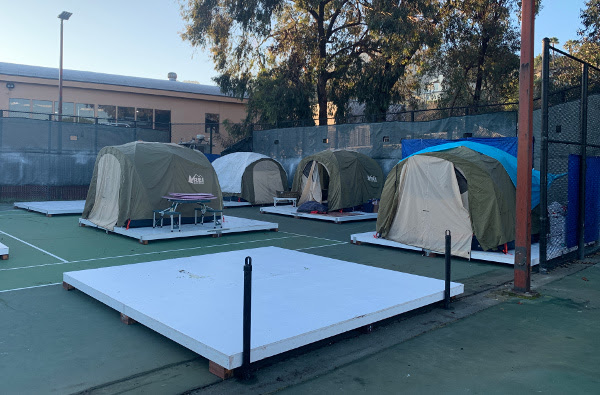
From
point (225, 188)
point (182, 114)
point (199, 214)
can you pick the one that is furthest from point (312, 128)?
point (182, 114)

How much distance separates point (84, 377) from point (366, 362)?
8.33ft

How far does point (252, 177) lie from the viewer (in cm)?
2169

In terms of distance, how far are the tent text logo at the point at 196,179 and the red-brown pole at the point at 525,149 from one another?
899 centimetres

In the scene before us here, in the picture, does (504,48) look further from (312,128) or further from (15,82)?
(15,82)

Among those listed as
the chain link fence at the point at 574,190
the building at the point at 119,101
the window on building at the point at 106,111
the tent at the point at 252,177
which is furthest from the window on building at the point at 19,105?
the chain link fence at the point at 574,190

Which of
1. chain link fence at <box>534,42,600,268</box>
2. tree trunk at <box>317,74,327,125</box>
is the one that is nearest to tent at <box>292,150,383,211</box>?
tree trunk at <box>317,74,327,125</box>

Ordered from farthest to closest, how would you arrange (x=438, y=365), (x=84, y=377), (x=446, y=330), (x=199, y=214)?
(x=199, y=214) < (x=446, y=330) < (x=438, y=365) < (x=84, y=377)

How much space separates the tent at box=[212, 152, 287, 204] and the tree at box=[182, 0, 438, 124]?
4.13 m

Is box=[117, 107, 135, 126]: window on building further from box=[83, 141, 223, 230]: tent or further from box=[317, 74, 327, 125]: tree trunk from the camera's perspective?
box=[83, 141, 223, 230]: tent

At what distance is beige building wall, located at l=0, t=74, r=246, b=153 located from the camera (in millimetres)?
25859

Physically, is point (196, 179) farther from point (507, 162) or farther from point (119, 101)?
point (119, 101)

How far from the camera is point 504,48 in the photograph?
23.3 m

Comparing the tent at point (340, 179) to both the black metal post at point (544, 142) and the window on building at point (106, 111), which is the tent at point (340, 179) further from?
the window on building at point (106, 111)

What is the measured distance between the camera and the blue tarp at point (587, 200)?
9562mm
